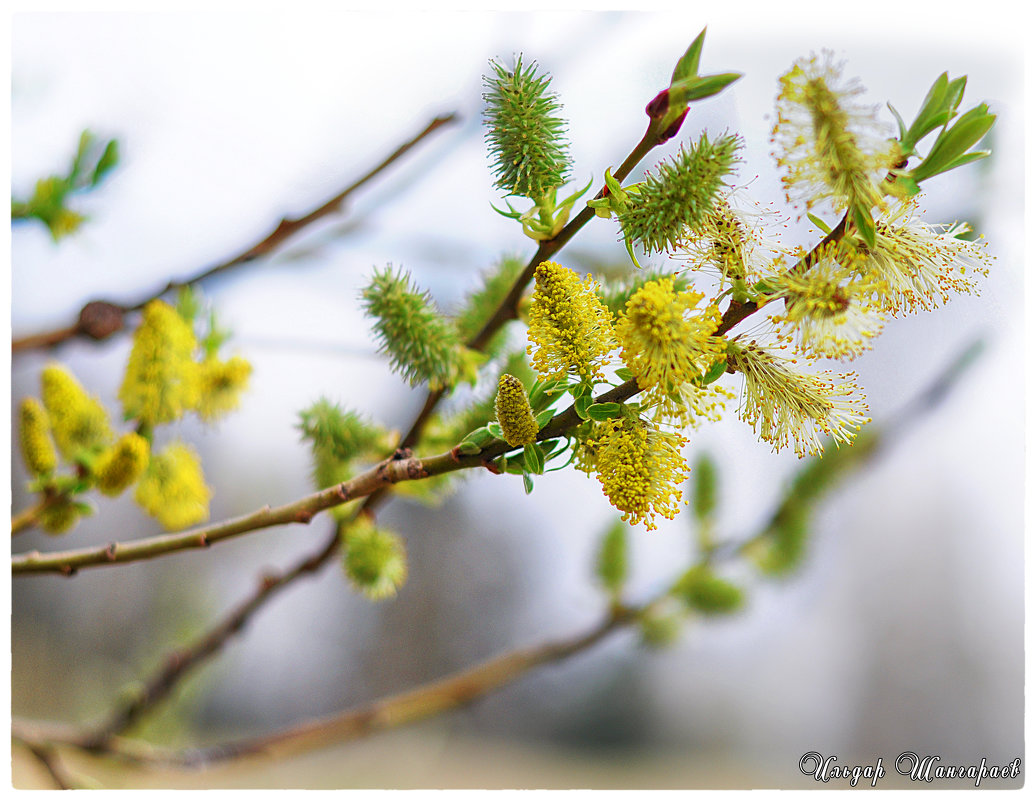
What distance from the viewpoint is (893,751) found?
2.59 feet

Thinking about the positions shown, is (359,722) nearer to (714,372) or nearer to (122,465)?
(122,465)

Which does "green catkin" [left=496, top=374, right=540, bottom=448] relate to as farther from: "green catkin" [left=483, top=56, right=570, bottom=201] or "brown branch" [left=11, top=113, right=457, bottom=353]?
"brown branch" [left=11, top=113, right=457, bottom=353]

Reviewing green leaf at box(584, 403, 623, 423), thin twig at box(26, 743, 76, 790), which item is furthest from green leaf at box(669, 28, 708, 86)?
thin twig at box(26, 743, 76, 790)

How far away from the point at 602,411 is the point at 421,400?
0.38 meters

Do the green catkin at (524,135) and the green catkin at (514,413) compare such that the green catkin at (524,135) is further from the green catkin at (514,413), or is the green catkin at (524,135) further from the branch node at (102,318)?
the branch node at (102,318)

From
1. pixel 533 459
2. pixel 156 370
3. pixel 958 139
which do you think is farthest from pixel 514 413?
pixel 156 370

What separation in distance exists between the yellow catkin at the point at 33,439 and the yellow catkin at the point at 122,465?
0.04 metres

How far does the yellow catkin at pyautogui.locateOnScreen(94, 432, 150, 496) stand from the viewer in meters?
0.37

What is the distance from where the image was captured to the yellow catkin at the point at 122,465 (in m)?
0.37

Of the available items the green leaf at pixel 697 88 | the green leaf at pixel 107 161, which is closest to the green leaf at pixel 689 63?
the green leaf at pixel 697 88

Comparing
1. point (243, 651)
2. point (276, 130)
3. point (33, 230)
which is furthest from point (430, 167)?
point (243, 651)

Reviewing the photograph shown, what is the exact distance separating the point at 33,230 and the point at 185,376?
10.5 inches

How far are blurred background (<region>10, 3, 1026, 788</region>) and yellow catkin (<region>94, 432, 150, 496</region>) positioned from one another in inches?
3.3

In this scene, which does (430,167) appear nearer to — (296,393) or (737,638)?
(296,393)
